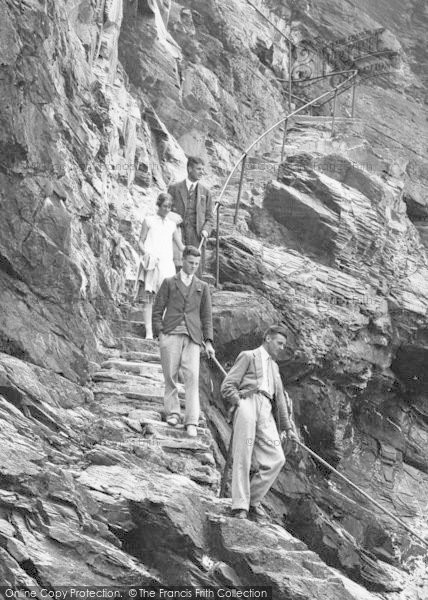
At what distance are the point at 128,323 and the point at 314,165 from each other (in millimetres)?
8652

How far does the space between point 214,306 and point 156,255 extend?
6.66 feet

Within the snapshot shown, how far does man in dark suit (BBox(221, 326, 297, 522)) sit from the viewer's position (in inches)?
374

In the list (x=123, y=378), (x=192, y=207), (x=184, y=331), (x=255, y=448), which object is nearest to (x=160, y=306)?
(x=184, y=331)

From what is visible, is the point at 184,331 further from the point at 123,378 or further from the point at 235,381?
the point at 123,378

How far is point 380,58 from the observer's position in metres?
30.5

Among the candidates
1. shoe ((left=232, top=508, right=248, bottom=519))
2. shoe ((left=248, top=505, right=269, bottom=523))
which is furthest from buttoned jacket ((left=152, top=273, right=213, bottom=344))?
shoe ((left=232, top=508, right=248, bottom=519))

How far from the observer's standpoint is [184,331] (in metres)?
11.0

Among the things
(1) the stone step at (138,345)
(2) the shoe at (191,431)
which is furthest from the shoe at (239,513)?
(1) the stone step at (138,345)

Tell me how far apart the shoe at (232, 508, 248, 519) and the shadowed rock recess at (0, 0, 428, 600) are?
177 mm

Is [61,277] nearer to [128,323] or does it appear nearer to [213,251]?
[128,323]

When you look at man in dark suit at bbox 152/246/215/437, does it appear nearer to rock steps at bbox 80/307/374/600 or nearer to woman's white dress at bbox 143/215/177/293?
rock steps at bbox 80/307/374/600

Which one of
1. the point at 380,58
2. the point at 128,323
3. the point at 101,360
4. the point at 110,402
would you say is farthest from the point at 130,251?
the point at 380,58

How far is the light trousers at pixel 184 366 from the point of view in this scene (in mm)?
10922

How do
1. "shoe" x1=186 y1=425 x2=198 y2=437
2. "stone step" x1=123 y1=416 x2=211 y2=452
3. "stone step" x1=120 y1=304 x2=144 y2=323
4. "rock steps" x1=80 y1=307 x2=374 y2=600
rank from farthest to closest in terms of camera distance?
"stone step" x1=120 y1=304 x2=144 y2=323 < "shoe" x1=186 y1=425 x2=198 y2=437 < "stone step" x1=123 y1=416 x2=211 y2=452 < "rock steps" x1=80 y1=307 x2=374 y2=600
